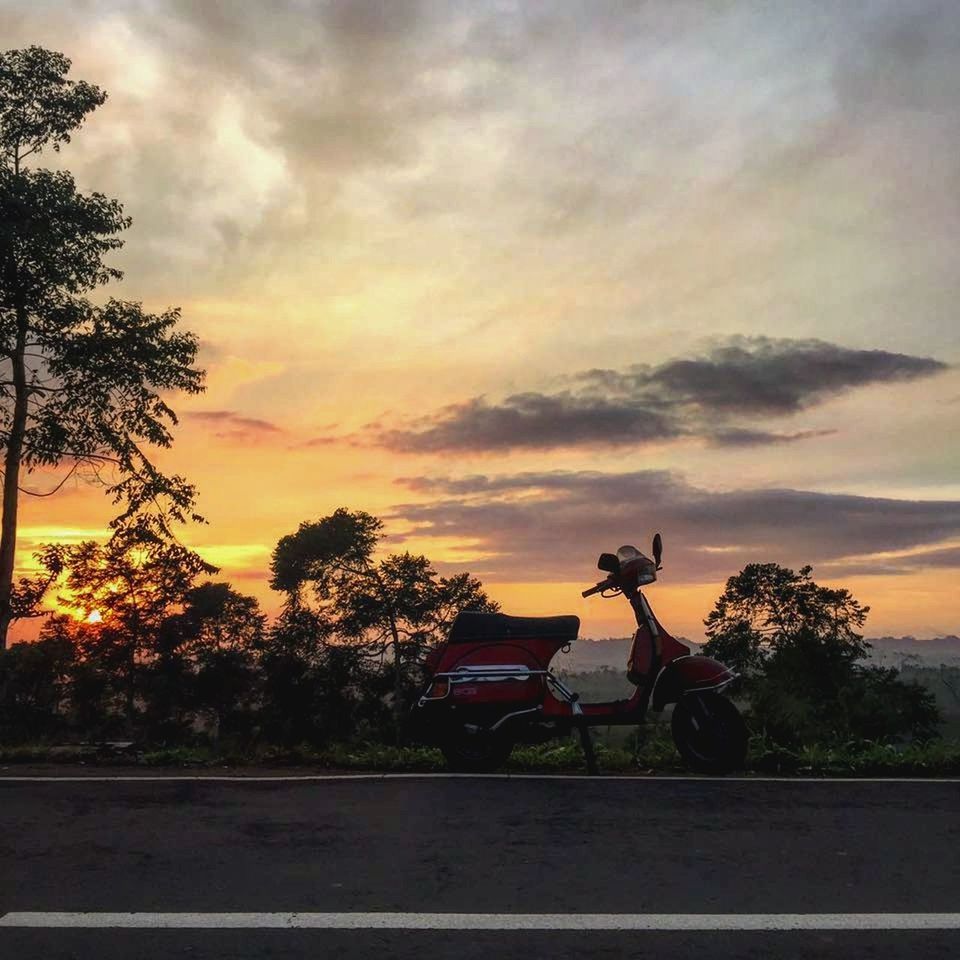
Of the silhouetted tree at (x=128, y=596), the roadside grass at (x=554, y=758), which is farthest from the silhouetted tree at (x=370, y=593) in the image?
the roadside grass at (x=554, y=758)

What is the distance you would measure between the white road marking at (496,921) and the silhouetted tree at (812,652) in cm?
2900

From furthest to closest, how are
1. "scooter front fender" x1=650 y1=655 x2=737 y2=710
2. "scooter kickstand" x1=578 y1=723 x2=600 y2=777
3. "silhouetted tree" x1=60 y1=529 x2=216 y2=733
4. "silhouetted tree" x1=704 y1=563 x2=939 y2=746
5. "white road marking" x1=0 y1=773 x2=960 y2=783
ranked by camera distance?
1. "silhouetted tree" x1=704 y1=563 x2=939 y2=746
2. "silhouetted tree" x1=60 y1=529 x2=216 y2=733
3. "scooter kickstand" x1=578 y1=723 x2=600 y2=777
4. "scooter front fender" x1=650 y1=655 x2=737 y2=710
5. "white road marking" x1=0 y1=773 x2=960 y2=783

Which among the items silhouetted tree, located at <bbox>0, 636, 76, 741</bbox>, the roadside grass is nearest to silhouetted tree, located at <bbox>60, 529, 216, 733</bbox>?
silhouetted tree, located at <bbox>0, 636, 76, 741</bbox>

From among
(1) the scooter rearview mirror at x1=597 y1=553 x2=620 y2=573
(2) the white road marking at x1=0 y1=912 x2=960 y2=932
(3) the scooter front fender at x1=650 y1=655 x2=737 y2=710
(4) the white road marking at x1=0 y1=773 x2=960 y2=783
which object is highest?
(1) the scooter rearview mirror at x1=597 y1=553 x2=620 y2=573

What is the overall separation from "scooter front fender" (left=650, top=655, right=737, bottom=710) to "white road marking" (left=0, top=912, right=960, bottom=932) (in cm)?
404

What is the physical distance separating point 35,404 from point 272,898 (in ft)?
62.8

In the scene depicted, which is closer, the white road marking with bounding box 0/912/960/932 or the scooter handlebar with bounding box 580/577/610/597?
the white road marking with bounding box 0/912/960/932

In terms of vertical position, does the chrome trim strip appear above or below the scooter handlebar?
below

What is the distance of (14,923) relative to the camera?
482 cm

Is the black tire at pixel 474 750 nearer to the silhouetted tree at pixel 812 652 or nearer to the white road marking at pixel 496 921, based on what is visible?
the white road marking at pixel 496 921

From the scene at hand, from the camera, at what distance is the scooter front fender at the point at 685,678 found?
896cm

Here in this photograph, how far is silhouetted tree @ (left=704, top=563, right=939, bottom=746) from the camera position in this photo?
34188 millimetres

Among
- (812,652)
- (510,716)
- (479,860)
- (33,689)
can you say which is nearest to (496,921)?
(479,860)

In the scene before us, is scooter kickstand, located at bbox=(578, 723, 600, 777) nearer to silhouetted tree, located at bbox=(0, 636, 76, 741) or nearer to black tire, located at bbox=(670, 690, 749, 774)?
black tire, located at bbox=(670, 690, 749, 774)
